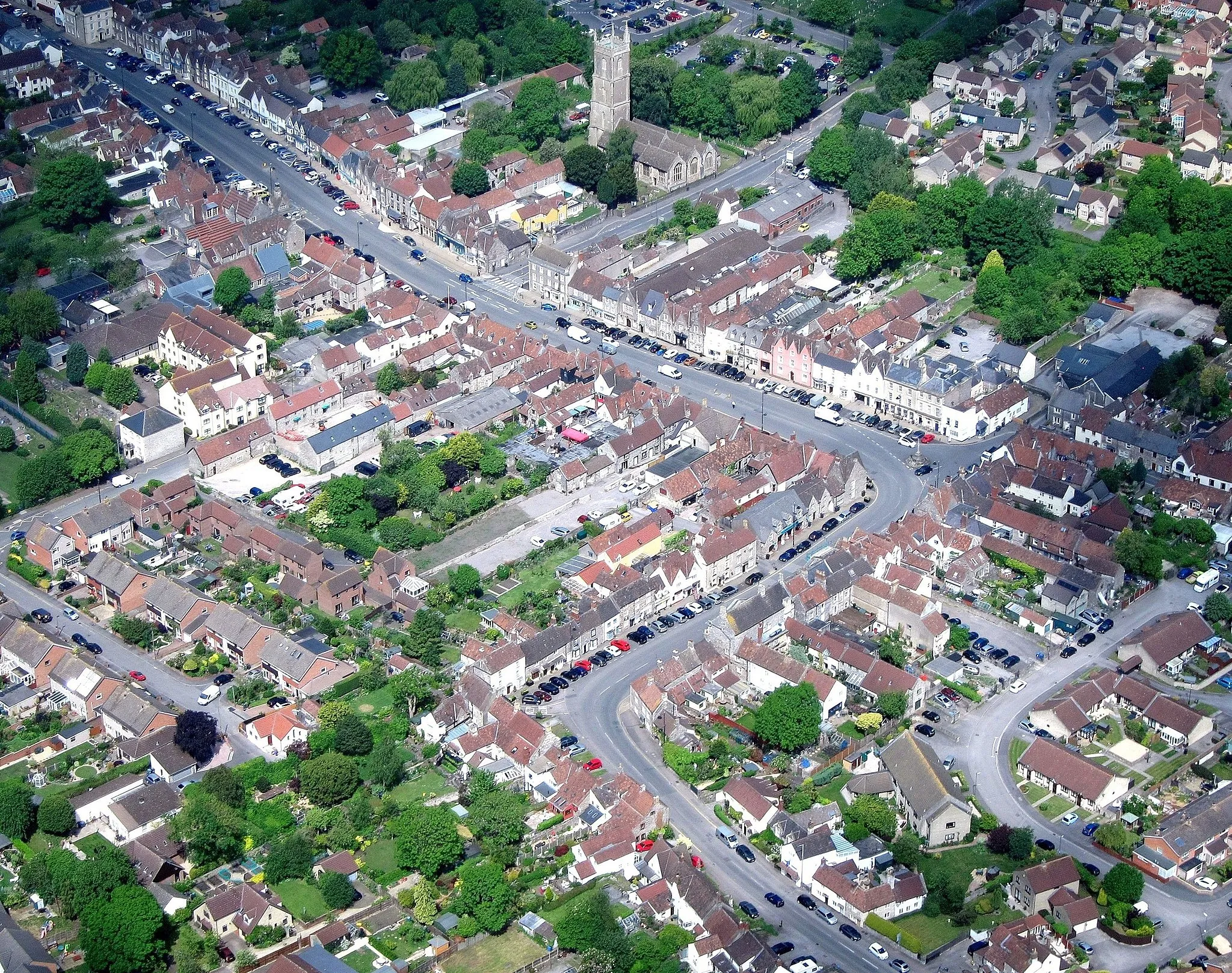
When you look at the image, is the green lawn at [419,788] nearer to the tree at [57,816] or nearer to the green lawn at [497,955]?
the green lawn at [497,955]

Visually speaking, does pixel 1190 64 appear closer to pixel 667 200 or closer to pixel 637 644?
pixel 667 200

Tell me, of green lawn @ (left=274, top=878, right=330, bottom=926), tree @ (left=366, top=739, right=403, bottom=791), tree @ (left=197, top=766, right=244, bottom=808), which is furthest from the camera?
tree @ (left=366, top=739, right=403, bottom=791)

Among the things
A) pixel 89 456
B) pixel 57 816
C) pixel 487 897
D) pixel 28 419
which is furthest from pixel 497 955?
pixel 28 419

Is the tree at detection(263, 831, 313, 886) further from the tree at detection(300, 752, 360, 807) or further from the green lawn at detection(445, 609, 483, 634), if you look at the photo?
the green lawn at detection(445, 609, 483, 634)

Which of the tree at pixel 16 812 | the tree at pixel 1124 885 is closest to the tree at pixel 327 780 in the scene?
the tree at pixel 16 812

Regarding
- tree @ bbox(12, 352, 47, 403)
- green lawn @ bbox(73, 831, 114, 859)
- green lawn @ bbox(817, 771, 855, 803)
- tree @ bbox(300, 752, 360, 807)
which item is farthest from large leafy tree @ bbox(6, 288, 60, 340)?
green lawn @ bbox(817, 771, 855, 803)

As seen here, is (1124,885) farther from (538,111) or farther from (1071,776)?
(538,111)

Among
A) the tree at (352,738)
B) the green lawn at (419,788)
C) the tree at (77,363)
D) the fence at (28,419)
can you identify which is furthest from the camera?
the tree at (77,363)
